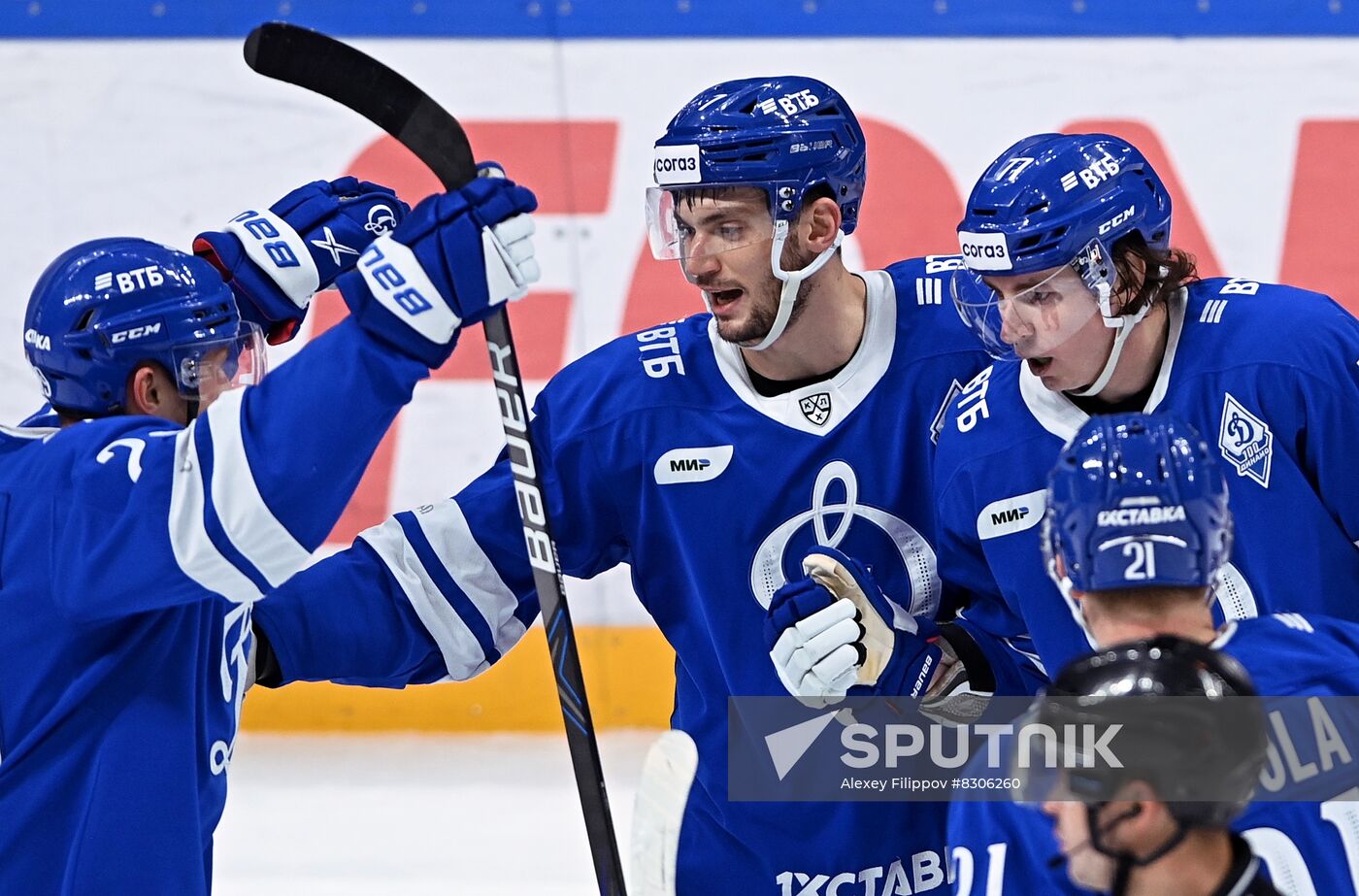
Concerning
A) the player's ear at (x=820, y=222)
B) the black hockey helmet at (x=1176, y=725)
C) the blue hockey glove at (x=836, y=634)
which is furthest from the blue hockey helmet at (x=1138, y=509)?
the player's ear at (x=820, y=222)

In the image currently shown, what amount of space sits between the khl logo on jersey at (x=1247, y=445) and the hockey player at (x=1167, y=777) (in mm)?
887

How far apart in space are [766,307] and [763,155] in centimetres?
21

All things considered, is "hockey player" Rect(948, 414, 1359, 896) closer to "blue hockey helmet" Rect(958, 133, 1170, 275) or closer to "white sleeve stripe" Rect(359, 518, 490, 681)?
"blue hockey helmet" Rect(958, 133, 1170, 275)

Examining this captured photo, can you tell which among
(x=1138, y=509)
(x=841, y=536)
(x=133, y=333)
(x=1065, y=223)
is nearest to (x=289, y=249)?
(x=133, y=333)

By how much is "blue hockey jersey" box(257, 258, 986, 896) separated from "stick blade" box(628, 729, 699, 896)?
9 cm

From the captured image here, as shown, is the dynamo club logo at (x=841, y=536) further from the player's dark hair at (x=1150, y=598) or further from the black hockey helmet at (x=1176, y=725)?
the black hockey helmet at (x=1176, y=725)

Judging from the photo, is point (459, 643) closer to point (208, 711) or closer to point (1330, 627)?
point (208, 711)

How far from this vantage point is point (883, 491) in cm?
245

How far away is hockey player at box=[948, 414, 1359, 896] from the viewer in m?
1.51

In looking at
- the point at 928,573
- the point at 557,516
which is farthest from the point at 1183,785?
the point at 557,516

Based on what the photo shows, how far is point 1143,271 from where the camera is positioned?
230cm

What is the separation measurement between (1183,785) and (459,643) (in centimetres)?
141

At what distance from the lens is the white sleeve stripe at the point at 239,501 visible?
181 cm

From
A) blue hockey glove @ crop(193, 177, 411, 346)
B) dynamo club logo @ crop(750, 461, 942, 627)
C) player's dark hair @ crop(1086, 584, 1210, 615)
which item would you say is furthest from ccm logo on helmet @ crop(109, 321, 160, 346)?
player's dark hair @ crop(1086, 584, 1210, 615)
